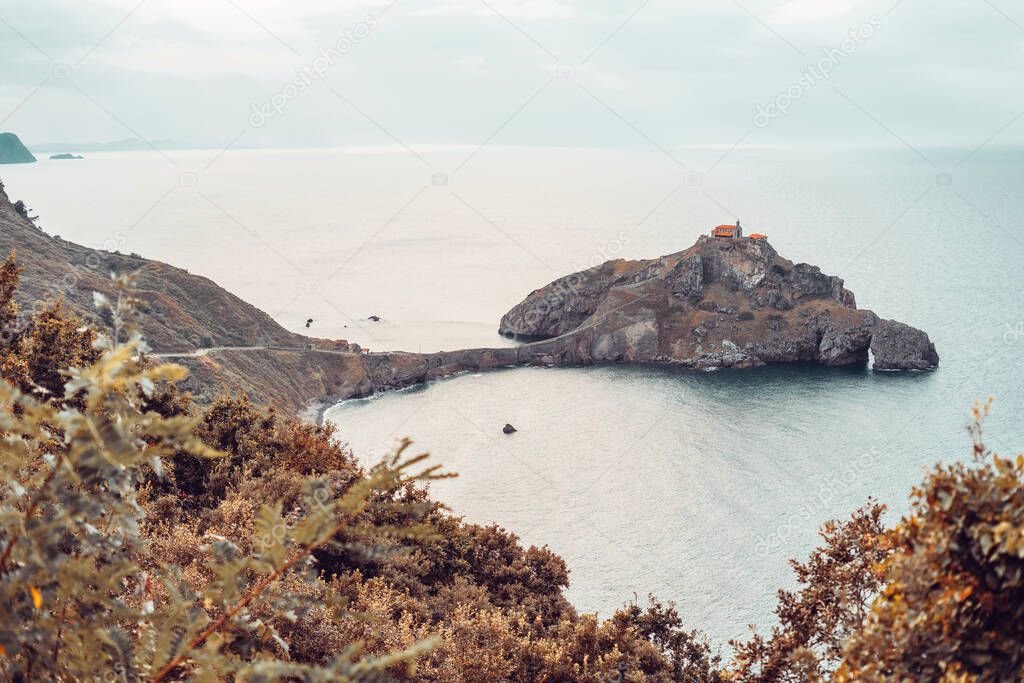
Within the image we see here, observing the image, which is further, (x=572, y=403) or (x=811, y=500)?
(x=572, y=403)

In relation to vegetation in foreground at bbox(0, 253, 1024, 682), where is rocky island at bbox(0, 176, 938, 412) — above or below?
above

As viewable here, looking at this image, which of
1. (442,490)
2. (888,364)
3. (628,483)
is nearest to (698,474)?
(628,483)

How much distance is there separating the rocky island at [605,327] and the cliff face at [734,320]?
177mm

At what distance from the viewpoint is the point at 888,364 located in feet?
379

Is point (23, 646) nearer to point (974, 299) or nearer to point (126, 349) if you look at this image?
point (126, 349)

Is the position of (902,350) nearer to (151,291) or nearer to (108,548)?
(151,291)

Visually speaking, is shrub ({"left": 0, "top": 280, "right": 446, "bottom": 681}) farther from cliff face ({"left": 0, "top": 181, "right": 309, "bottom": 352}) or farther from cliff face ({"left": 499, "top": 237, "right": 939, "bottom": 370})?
cliff face ({"left": 499, "top": 237, "right": 939, "bottom": 370})

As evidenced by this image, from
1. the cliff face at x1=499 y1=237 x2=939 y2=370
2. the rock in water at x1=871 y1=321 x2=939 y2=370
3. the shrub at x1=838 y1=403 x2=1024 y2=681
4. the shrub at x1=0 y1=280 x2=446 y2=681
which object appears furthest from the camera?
the cliff face at x1=499 y1=237 x2=939 y2=370

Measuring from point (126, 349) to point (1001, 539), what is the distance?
22.9 feet

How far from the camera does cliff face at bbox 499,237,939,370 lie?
11962 centimetres

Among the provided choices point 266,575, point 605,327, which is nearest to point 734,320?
point 605,327

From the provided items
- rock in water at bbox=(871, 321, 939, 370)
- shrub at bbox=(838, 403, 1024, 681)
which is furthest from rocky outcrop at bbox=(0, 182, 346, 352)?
rock in water at bbox=(871, 321, 939, 370)

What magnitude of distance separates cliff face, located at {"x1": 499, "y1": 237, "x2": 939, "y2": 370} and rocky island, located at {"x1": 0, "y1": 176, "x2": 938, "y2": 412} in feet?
0.58

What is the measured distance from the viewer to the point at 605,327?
420 ft
